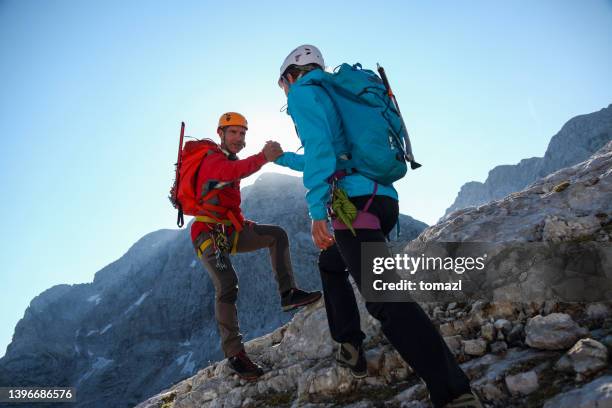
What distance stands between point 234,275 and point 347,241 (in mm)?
3778

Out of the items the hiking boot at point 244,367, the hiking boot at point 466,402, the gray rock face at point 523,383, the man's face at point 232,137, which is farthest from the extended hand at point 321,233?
the man's face at point 232,137

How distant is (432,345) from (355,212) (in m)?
1.36

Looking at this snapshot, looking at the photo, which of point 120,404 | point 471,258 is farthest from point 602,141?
point 120,404

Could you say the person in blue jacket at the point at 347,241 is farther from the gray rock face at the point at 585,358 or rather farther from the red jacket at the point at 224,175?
the red jacket at the point at 224,175

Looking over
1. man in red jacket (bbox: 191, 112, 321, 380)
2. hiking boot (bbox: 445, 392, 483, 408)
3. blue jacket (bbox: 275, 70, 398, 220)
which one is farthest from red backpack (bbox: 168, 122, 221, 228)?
hiking boot (bbox: 445, 392, 483, 408)

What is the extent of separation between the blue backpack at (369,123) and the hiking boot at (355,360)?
2.26 m

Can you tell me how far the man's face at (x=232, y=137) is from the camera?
782cm

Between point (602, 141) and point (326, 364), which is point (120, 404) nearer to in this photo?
point (326, 364)

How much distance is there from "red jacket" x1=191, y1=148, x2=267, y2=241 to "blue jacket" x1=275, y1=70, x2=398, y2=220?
8.84 feet

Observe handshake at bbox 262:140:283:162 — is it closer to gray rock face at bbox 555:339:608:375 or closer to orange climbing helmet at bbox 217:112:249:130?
orange climbing helmet at bbox 217:112:249:130

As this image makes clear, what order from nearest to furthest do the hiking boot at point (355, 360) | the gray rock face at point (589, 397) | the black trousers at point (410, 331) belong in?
the gray rock face at point (589, 397)
the black trousers at point (410, 331)
the hiking boot at point (355, 360)

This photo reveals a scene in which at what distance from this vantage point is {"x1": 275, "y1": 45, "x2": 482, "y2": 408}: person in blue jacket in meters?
3.10

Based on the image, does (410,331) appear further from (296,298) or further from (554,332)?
(296,298)

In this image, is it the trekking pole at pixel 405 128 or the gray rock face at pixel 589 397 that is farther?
the trekking pole at pixel 405 128
